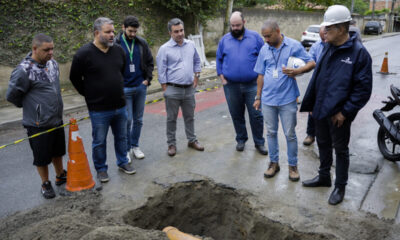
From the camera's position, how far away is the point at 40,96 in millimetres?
3986

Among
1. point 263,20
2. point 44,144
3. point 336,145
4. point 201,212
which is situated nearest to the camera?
point 336,145

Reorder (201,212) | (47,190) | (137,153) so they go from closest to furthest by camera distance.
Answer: (47,190), (201,212), (137,153)

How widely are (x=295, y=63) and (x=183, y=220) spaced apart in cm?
239

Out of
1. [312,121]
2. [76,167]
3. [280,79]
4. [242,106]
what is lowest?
[312,121]

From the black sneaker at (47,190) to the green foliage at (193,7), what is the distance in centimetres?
963

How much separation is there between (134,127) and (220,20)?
1283 cm

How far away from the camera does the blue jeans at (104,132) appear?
4422mm

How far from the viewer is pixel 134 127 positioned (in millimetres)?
5297

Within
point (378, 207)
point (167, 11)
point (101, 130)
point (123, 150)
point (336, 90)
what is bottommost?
point (378, 207)

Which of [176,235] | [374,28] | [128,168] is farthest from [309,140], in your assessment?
[374,28]

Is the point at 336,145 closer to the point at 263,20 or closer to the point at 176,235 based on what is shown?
the point at 176,235

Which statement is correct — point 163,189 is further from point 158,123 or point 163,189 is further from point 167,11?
point 167,11

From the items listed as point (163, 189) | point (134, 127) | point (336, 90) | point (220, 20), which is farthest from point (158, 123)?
point (220, 20)

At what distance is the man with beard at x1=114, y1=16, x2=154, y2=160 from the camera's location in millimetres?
4883
